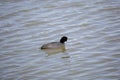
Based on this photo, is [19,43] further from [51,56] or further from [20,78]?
[20,78]

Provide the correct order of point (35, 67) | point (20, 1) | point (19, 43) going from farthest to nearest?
point (20, 1) < point (19, 43) < point (35, 67)

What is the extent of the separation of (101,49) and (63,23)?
3.54 m

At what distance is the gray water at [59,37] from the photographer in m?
12.5

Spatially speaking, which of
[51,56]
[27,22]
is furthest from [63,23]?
[51,56]

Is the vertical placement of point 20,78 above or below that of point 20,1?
below

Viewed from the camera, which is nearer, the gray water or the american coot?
the gray water

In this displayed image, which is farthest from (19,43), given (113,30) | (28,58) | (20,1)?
(20,1)

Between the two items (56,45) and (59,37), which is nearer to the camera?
(56,45)

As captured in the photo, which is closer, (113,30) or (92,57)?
(92,57)

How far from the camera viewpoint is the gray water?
12453 millimetres

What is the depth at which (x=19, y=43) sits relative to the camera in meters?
15.1

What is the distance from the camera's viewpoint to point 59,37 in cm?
1567

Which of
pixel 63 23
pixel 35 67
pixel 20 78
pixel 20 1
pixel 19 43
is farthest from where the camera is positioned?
pixel 20 1

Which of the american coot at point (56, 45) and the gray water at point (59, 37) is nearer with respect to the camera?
the gray water at point (59, 37)
